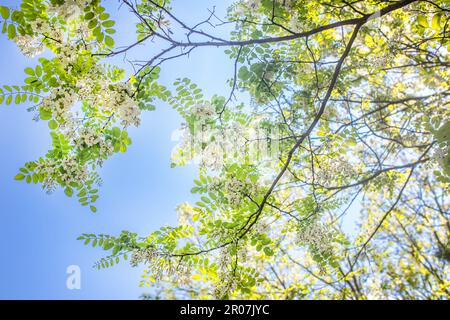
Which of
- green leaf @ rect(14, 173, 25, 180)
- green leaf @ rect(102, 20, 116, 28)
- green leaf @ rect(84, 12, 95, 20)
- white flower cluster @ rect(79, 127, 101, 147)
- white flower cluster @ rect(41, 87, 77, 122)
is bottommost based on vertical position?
green leaf @ rect(14, 173, 25, 180)

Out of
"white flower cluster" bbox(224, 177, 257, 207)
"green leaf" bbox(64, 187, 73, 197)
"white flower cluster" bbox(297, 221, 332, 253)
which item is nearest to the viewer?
"green leaf" bbox(64, 187, 73, 197)

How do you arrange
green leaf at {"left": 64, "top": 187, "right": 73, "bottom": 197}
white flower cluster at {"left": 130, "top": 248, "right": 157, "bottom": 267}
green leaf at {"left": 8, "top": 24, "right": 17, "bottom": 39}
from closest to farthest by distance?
green leaf at {"left": 8, "top": 24, "right": 17, "bottom": 39} < green leaf at {"left": 64, "top": 187, "right": 73, "bottom": 197} < white flower cluster at {"left": 130, "top": 248, "right": 157, "bottom": 267}

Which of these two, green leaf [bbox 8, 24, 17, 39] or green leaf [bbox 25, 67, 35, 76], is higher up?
green leaf [bbox 8, 24, 17, 39]

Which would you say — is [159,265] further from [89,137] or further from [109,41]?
[109,41]

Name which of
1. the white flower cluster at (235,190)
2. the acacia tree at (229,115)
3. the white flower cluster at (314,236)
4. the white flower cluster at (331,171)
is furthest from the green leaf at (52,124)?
the white flower cluster at (331,171)

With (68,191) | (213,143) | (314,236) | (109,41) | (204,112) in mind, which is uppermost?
(109,41)

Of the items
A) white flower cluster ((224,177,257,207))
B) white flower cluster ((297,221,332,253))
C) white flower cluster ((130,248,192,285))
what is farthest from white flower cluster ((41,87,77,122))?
white flower cluster ((297,221,332,253))

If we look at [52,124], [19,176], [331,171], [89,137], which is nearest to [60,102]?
[52,124]

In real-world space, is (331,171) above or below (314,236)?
above

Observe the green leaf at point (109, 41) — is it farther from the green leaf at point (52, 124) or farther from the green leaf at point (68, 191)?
the green leaf at point (68, 191)

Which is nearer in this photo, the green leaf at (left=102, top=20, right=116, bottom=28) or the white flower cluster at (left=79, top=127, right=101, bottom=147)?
the green leaf at (left=102, top=20, right=116, bottom=28)

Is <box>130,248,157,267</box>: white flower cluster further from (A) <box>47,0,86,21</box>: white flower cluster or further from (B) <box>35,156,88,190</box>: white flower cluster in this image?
(A) <box>47,0,86,21</box>: white flower cluster

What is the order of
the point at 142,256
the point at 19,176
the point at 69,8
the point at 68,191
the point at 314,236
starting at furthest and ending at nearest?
the point at 314,236
the point at 142,256
the point at 68,191
the point at 19,176
the point at 69,8
